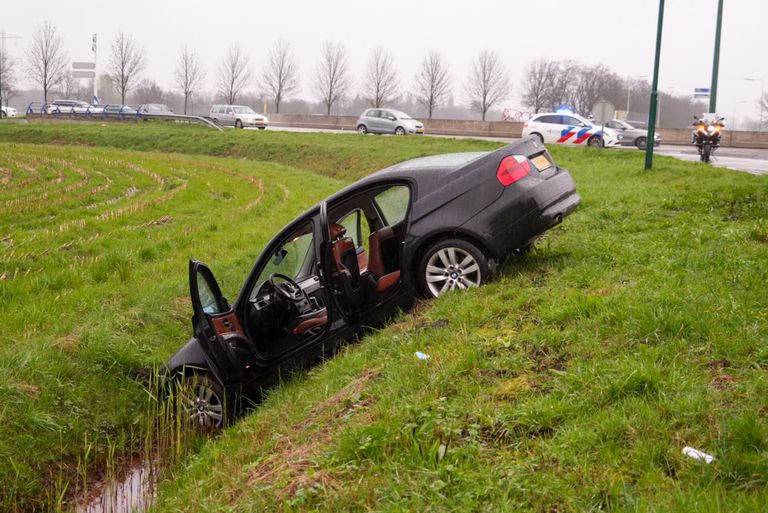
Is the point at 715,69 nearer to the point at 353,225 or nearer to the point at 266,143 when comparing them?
the point at 266,143

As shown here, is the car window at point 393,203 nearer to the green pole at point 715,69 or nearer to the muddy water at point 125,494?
the muddy water at point 125,494

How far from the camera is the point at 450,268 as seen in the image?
22.0 feet

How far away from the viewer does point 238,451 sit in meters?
5.27

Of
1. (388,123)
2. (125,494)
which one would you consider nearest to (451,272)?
(125,494)

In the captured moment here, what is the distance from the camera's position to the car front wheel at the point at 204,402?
644 cm

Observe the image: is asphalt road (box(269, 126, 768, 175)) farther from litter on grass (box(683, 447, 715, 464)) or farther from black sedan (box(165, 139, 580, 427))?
litter on grass (box(683, 447, 715, 464))

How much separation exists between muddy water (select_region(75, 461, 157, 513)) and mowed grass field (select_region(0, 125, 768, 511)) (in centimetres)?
26

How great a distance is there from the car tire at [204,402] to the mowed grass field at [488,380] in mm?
589

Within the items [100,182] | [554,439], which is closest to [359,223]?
[554,439]

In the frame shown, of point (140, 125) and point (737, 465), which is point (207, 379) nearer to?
point (737, 465)

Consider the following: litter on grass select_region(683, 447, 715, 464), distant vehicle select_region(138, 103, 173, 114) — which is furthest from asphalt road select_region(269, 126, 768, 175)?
distant vehicle select_region(138, 103, 173, 114)

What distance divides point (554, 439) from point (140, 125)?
4486 cm

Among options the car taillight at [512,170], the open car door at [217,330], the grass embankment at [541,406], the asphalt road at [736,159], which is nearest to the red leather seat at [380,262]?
the grass embankment at [541,406]

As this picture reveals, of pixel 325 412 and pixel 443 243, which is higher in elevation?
pixel 443 243
